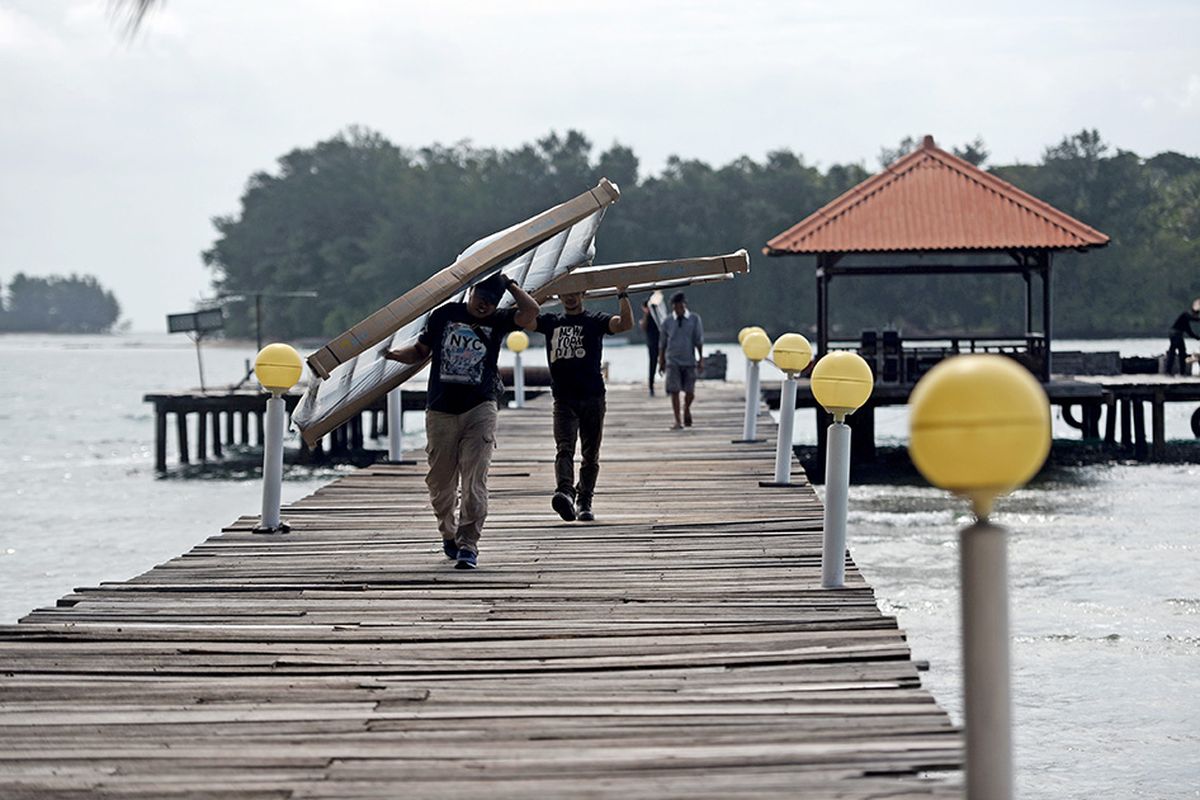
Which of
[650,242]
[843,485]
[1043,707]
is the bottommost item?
[1043,707]

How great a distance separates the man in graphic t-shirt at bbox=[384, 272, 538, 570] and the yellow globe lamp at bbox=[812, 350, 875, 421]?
1654 mm

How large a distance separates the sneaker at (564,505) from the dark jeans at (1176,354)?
83.8ft

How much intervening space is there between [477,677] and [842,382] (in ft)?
9.75

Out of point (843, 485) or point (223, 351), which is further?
point (223, 351)

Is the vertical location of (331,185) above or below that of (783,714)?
above

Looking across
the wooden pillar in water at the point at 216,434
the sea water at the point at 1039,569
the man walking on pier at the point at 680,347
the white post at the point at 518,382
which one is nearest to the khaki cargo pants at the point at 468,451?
the sea water at the point at 1039,569

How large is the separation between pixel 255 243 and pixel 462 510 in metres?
136

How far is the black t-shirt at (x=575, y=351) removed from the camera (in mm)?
10742

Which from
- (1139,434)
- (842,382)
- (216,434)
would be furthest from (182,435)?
(842,382)

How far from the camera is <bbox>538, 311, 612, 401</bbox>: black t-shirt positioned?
10.7 m

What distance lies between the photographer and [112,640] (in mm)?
7164

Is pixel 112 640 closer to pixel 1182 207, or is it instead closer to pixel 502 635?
pixel 502 635

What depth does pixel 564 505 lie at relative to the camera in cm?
1117

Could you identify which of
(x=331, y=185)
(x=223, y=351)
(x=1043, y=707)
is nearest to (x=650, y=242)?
(x=331, y=185)
